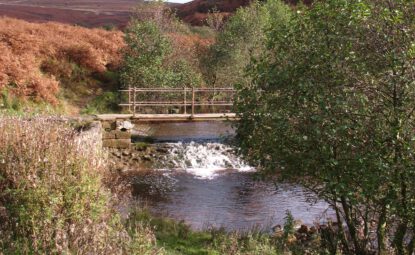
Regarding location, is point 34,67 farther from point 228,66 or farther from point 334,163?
point 334,163

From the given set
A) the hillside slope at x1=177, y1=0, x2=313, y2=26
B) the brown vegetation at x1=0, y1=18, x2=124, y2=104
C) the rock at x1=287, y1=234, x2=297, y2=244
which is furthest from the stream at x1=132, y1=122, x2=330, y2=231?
the hillside slope at x1=177, y1=0, x2=313, y2=26

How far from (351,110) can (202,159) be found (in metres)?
14.4

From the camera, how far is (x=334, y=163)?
6.70 metres

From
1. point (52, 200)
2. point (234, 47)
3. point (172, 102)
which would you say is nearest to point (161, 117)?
point (172, 102)

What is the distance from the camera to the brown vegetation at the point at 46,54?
2256 cm

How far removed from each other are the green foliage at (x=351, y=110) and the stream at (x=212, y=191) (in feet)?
6.16

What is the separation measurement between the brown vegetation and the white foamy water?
645 cm

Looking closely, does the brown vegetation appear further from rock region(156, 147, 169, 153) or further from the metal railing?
rock region(156, 147, 169, 153)

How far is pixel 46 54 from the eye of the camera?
28.4m

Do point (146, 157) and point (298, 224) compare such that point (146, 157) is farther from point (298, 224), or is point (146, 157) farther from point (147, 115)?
point (298, 224)

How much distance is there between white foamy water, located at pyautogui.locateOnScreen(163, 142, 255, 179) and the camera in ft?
66.9

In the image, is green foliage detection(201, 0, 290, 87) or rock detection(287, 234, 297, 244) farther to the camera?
green foliage detection(201, 0, 290, 87)

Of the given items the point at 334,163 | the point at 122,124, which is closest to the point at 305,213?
the point at 334,163

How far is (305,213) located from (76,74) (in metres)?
18.1
